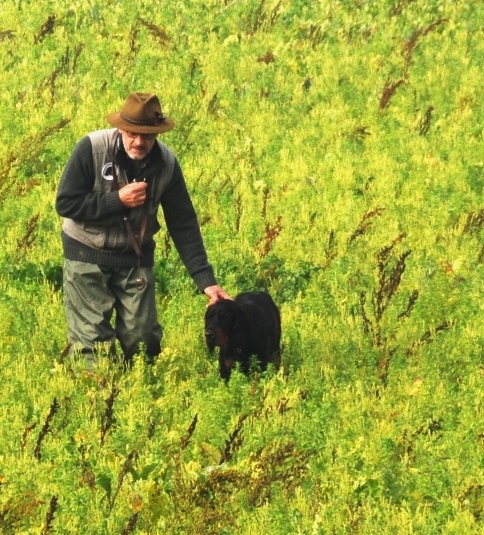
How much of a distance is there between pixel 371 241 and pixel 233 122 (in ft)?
12.9

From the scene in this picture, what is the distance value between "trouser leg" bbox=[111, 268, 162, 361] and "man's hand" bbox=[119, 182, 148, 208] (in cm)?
53

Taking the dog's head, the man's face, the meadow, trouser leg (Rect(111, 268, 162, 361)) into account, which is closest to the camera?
the meadow

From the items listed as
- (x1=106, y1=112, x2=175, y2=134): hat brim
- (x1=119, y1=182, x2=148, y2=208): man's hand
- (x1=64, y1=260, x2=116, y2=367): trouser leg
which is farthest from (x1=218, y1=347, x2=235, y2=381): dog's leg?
(x1=106, y1=112, x2=175, y2=134): hat brim

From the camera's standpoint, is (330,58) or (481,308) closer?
(481,308)

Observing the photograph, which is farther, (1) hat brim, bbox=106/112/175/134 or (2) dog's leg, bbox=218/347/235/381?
(2) dog's leg, bbox=218/347/235/381

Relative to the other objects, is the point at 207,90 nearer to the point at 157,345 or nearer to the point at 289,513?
the point at 157,345

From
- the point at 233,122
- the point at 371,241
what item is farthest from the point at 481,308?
the point at 233,122

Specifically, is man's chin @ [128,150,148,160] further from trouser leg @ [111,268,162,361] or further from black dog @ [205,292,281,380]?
black dog @ [205,292,281,380]

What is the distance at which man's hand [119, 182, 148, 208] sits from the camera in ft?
23.1

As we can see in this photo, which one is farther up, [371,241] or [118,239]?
[118,239]

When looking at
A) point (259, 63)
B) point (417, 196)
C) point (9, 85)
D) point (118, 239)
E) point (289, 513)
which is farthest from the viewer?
point (259, 63)

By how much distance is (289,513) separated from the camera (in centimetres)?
550

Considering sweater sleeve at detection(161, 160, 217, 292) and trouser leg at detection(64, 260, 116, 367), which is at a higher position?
sweater sleeve at detection(161, 160, 217, 292)

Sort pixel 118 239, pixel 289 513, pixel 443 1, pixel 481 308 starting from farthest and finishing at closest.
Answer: pixel 443 1 → pixel 481 308 → pixel 118 239 → pixel 289 513
